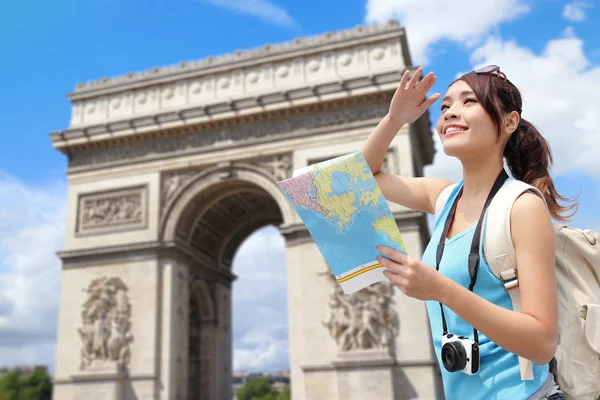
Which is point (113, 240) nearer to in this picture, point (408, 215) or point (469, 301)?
point (408, 215)

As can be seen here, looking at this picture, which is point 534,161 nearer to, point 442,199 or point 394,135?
point 442,199

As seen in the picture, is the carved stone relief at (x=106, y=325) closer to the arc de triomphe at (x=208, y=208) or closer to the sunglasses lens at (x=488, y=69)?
the arc de triomphe at (x=208, y=208)

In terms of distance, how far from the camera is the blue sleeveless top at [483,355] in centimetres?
162

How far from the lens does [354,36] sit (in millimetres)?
18047

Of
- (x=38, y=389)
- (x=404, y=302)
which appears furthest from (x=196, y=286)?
(x=38, y=389)

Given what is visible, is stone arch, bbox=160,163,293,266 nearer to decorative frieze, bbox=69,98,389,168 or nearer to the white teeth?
decorative frieze, bbox=69,98,389,168

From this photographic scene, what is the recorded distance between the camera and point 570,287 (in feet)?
5.54

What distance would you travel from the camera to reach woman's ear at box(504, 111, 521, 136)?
1915mm

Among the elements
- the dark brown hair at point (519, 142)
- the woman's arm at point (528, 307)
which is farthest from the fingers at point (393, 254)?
the dark brown hair at point (519, 142)

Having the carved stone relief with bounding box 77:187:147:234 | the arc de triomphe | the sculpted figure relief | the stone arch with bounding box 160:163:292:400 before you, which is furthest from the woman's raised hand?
the sculpted figure relief

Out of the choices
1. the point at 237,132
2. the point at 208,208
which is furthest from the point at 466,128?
the point at 208,208

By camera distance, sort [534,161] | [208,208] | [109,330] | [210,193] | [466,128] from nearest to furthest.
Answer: [466,128] < [534,161] < [109,330] < [210,193] < [208,208]

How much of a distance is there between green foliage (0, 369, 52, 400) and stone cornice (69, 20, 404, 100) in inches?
1669

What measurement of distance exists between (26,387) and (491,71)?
63215mm
